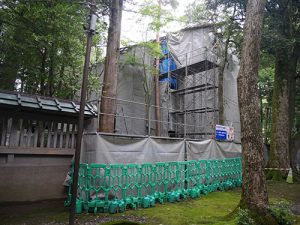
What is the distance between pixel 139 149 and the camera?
8062 mm

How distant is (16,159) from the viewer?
7219 millimetres

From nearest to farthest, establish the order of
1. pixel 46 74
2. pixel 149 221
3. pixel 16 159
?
pixel 149 221 → pixel 16 159 → pixel 46 74

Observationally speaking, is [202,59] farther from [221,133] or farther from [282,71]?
[221,133]

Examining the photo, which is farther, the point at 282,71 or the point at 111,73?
the point at 282,71

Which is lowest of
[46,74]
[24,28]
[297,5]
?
[46,74]

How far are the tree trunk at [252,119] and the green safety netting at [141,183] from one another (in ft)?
10.0

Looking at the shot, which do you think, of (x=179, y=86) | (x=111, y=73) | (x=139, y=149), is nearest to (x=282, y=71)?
(x=179, y=86)

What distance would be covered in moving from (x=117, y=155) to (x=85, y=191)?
1335 mm

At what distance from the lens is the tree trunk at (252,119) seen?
18.1 ft

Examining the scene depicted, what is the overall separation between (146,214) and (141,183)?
1063 millimetres

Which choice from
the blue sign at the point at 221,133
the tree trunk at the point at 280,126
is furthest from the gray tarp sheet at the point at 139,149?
the tree trunk at the point at 280,126

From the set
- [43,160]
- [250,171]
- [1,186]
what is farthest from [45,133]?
[250,171]

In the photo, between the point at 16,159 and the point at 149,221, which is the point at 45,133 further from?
the point at 149,221

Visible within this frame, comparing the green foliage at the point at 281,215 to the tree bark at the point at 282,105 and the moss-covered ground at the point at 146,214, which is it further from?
the tree bark at the point at 282,105
